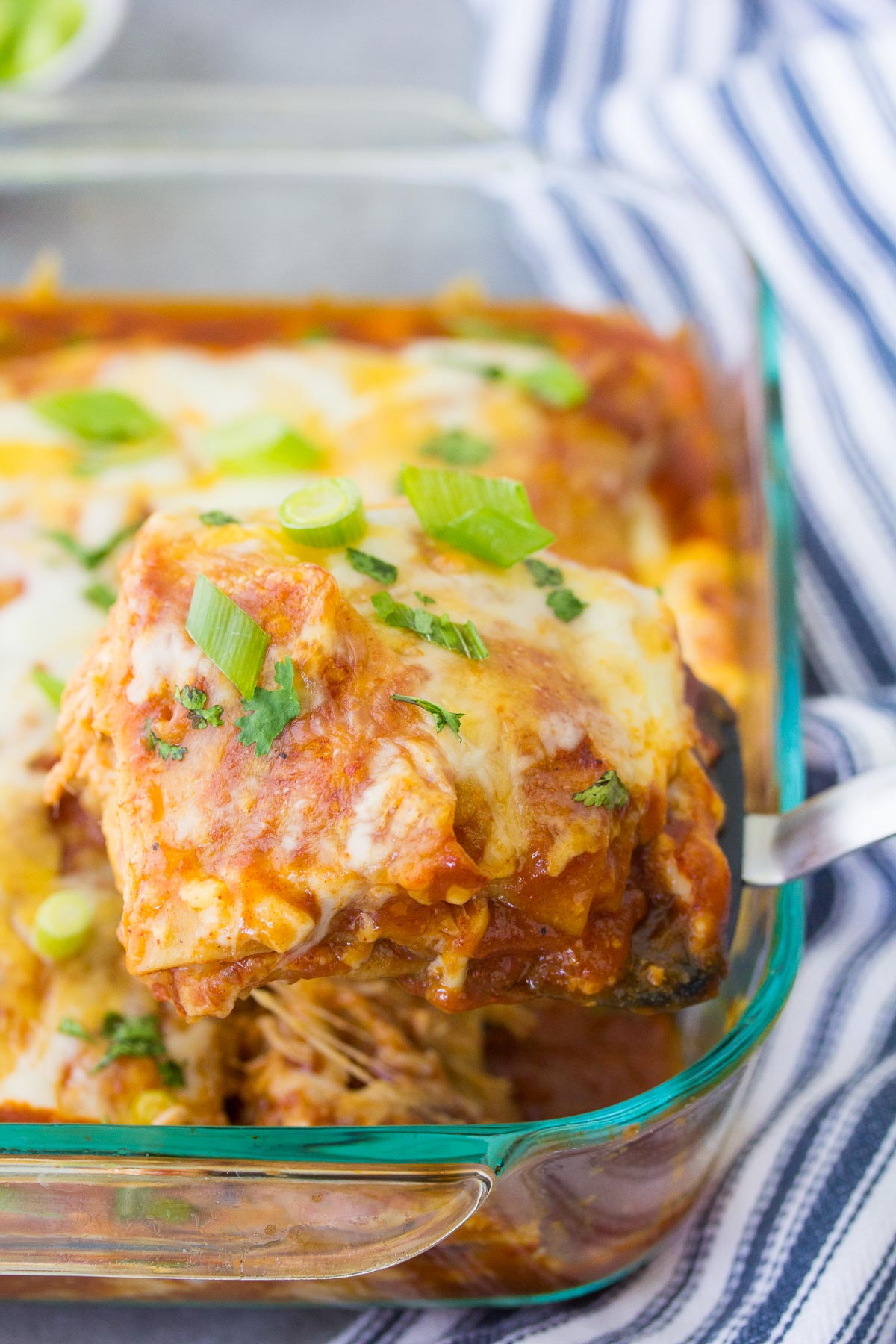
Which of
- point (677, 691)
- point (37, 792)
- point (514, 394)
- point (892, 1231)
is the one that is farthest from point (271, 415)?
point (892, 1231)

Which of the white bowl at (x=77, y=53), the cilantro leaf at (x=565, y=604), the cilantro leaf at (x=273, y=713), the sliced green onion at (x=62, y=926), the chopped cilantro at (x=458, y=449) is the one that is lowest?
the chopped cilantro at (x=458, y=449)

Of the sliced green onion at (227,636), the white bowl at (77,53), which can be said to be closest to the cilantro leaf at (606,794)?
the sliced green onion at (227,636)

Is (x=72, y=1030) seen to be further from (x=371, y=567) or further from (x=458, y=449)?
(x=458, y=449)

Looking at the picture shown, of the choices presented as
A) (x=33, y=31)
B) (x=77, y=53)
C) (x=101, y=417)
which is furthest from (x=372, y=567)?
(x=33, y=31)

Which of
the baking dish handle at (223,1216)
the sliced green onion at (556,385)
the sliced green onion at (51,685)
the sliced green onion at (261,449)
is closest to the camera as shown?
the baking dish handle at (223,1216)

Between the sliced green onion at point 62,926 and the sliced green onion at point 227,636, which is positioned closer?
the sliced green onion at point 227,636

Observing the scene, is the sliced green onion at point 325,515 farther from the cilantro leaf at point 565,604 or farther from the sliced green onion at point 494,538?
the cilantro leaf at point 565,604

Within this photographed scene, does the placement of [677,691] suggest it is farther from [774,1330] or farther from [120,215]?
[120,215]
